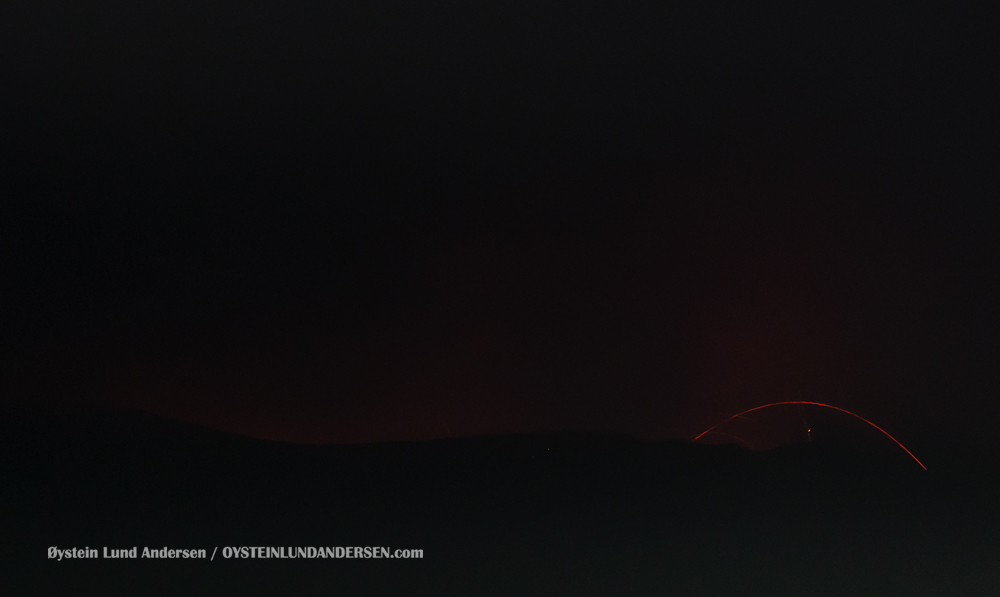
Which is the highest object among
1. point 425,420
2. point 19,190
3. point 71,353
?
point 19,190

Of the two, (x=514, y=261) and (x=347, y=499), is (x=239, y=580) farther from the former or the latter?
(x=514, y=261)

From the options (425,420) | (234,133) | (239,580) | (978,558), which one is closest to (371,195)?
(234,133)

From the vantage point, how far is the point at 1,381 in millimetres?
2465

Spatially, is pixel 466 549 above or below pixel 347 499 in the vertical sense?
below

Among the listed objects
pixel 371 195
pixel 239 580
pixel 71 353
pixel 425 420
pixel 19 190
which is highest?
pixel 19 190

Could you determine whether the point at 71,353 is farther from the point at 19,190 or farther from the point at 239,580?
the point at 239,580

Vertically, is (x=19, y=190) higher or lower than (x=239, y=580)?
higher

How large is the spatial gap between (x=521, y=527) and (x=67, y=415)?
1.61 metres

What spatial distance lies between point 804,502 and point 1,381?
2793 mm

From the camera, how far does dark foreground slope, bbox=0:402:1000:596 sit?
2473mm

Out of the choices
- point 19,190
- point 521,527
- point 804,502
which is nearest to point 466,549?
point 521,527

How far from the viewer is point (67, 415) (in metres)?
2.47

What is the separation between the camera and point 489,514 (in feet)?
8.18

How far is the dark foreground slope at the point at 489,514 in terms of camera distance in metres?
2.47
